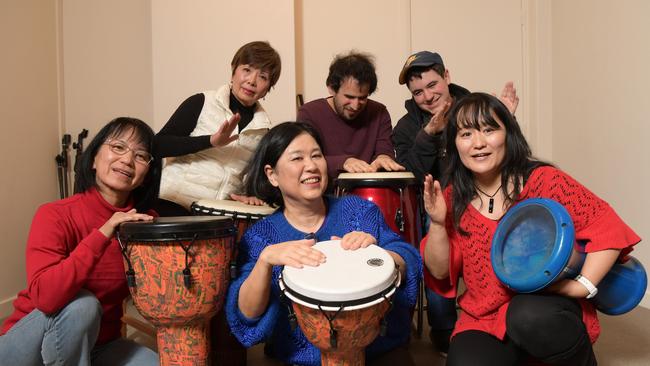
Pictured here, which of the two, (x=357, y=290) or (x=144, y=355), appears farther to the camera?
(x=144, y=355)

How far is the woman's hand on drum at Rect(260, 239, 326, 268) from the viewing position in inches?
47.1

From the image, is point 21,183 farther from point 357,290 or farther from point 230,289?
point 357,290

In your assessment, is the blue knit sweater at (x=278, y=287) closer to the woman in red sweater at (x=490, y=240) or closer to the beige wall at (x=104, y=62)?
the woman in red sweater at (x=490, y=240)

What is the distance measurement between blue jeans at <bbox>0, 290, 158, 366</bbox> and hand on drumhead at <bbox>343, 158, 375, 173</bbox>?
1.20 m

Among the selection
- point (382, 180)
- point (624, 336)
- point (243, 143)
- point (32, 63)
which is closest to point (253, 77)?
point (243, 143)

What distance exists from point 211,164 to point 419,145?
1081mm

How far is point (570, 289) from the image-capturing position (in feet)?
4.00

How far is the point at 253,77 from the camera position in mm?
2275

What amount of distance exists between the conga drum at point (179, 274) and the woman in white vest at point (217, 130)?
0.78 m

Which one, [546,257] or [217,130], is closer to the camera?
[546,257]

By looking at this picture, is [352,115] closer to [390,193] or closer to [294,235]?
→ [390,193]

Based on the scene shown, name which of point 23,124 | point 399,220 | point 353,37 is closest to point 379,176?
point 399,220

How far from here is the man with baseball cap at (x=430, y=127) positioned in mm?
1946

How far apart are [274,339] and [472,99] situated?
1107 mm
